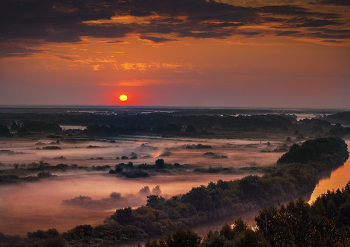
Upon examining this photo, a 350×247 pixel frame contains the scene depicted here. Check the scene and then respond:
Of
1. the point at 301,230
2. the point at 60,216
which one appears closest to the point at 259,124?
the point at 60,216

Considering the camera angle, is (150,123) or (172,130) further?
(150,123)

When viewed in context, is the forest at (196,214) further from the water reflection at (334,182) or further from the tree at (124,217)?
the water reflection at (334,182)

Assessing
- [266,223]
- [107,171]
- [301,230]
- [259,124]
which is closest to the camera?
[301,230]

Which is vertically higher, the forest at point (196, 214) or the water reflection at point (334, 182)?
the forest at point (196, 214)

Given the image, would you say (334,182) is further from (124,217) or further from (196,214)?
(124,217)

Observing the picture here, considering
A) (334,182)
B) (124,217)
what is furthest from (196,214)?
(334,182)

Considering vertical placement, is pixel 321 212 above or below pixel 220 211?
above

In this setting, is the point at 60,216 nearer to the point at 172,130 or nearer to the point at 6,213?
the point at 6,213

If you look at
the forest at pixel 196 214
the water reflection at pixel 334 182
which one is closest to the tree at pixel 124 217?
the forest at pixel 196 214

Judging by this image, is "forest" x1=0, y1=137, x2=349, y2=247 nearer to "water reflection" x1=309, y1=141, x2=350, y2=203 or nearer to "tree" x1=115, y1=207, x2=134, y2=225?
"tree" x1=115, y1=207, x2=134, y2=225

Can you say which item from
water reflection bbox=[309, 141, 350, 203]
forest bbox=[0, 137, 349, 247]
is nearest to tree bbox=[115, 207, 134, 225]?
forest bbox=[0, 137, 349, 247]

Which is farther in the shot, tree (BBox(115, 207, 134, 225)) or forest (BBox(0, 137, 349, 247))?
tree (BBox(115, 207, 134, 225))
